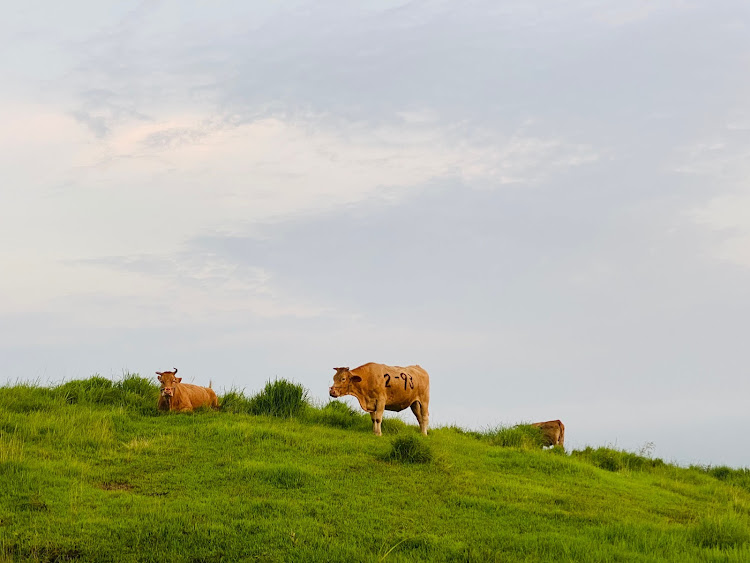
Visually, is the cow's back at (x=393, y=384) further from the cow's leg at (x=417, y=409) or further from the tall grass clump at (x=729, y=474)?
the tall grass clump at (x=729, y=474)

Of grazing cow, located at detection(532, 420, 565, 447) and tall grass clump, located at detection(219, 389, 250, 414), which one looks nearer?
tall grass clump, located at detection(219, 389, 250, 414)

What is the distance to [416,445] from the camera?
56.0 feet

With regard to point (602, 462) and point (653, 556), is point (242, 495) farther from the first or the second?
point (602, 462)

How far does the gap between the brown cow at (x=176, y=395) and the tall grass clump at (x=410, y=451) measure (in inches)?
281

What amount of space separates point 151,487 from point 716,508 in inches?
526

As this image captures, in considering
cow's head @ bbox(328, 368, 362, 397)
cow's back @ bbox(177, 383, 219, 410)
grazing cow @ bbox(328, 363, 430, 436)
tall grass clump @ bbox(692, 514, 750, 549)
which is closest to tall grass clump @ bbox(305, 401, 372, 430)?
grazing cow @ bbox(328, 363, 430, 436)

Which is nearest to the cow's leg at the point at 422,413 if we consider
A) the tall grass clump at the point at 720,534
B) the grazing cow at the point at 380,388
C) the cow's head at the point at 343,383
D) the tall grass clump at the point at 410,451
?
the grazing cow at the point at 380,388

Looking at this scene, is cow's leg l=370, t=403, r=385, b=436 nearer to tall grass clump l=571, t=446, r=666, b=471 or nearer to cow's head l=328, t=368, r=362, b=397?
cow's head l=328, t=368, r=362, b=397

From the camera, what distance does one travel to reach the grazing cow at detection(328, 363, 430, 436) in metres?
20.6

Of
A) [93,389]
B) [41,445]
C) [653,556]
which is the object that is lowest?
[653,556]

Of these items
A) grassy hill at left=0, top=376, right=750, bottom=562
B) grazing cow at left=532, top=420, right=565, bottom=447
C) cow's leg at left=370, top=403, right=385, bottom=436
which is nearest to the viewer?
grassy hill at left=0, top=376, right=750, bottom=562

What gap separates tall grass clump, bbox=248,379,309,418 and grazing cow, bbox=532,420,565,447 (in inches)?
340

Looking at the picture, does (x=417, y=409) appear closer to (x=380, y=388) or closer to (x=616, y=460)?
(x=380, y=388)

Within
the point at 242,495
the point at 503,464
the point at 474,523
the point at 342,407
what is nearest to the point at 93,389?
the point at 342,407
